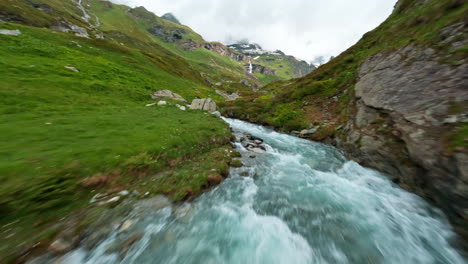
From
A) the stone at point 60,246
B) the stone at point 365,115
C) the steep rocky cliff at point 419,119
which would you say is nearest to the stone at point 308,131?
the steep rocky cliff at point 419,119

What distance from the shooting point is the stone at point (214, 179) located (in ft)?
35.8

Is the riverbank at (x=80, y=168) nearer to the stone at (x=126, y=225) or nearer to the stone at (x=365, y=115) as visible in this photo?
the stone at (x=126, y=225)

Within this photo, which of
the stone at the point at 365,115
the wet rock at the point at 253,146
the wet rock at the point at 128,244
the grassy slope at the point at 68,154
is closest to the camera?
the wet rock at the point at 128,244

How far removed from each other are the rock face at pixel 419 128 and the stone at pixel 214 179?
11.5 m

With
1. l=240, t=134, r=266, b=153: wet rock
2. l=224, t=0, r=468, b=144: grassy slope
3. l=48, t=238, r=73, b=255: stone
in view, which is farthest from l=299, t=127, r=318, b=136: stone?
l=48, t=238, r=73, b=255: stone

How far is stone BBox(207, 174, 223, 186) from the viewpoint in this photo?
10.9 m

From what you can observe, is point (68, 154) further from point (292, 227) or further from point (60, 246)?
point (292, 227)

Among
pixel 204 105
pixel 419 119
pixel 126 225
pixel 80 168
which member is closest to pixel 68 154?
pixel 80 168

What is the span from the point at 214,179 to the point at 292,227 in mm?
5334

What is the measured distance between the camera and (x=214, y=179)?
36.3ft

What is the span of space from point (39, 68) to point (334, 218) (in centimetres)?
4110

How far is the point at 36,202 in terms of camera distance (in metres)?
6.72

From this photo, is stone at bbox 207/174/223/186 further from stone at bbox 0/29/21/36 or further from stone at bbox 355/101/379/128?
stone at bbox 0/29/21/36

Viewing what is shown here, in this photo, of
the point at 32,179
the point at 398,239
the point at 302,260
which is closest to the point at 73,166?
the point at 32,179
